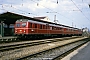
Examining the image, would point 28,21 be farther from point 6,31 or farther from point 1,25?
point 6,31

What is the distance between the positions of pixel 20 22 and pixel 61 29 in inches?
710

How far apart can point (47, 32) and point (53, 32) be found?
4.07 meters

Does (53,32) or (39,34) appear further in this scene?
(53,32)

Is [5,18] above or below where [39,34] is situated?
above

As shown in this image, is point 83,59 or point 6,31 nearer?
point 83,59

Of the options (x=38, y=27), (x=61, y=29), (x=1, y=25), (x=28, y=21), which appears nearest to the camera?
(x=28, y=21)

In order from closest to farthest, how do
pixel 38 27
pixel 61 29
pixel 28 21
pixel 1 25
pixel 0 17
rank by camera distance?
pixel 28 21 → pixel 38 27 → pixel 1 25 → pixel 0 17 → pixel 61 29

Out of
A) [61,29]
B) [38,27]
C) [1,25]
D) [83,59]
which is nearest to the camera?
[83,59]

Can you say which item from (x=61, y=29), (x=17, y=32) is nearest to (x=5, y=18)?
(x=17, y=32)

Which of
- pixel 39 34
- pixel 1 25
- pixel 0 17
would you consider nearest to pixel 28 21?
pixel 39 34

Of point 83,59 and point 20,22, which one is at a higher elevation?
point 20,22

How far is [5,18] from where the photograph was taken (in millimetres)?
41250

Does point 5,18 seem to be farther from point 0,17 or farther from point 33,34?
point 33,34

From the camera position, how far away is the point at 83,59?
12.7 m
